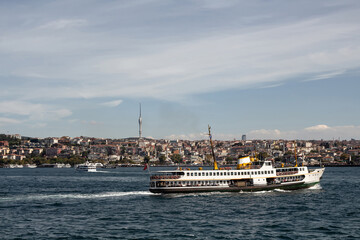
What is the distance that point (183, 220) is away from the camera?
41.5 m

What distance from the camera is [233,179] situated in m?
63.0

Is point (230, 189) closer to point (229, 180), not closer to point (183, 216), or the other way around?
point (229, 180)

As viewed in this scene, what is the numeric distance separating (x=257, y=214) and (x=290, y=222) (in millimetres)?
4905

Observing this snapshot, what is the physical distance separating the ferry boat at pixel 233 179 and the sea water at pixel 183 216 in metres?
1.34

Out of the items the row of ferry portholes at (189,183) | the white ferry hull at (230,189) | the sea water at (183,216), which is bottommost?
the sea water at (183,216)

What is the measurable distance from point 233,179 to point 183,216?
20.7m

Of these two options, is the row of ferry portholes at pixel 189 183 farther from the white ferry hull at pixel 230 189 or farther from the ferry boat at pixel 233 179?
the white ferry hull at pixel 230 189

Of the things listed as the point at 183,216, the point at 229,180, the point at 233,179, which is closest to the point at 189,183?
the point at 229,180

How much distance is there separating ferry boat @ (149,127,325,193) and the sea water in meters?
1.34

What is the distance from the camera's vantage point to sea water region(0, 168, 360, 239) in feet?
117

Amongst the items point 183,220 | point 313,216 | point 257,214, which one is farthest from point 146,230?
point 313,216

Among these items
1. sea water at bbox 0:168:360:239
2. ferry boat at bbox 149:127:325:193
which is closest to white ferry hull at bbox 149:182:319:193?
ferry boat at bbox 149:127:325:193

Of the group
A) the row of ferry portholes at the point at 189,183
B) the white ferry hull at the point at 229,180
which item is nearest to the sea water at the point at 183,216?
the white ferry hull at the point at 229,180

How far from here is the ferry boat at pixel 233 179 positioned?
200ft
